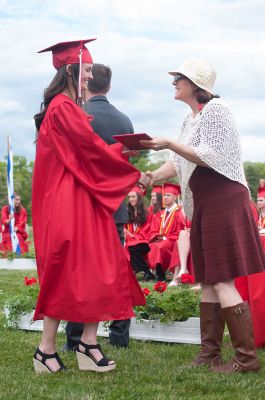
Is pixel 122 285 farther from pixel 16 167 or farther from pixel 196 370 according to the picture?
pixel 16 167

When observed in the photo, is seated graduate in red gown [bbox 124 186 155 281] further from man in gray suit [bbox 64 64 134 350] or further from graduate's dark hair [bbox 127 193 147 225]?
man in gray suit [bbox 64 64 134 350]

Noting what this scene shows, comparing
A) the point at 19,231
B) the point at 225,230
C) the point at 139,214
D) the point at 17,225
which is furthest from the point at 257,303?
the point at 17,225

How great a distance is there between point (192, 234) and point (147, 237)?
8325 millimetres

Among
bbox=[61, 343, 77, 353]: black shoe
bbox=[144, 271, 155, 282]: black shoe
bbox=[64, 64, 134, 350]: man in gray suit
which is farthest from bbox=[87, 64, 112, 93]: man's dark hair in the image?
bbox=[144, 271, 155, 282]: black shoe

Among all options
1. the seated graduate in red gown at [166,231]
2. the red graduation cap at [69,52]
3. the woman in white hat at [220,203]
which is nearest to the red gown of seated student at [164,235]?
the seated graduate in red gown at [166,231]

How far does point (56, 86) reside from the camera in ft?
16.7

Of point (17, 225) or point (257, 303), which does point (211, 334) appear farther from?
point (17, 225)

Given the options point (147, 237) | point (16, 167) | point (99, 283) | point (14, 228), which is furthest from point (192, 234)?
point (16, 167)

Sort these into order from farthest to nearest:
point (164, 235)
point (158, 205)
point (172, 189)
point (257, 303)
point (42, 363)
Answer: point (158, 205) → point (164, 235) → point (172, 189) → point (257, 303) → point (42, 363)

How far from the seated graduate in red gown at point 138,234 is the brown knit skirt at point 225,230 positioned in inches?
321

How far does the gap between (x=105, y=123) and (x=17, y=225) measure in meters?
14.6

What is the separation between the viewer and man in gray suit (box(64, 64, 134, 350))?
586 centimetres

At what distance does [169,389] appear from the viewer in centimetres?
446

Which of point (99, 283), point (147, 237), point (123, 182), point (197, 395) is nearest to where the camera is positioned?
point (197, 395)
